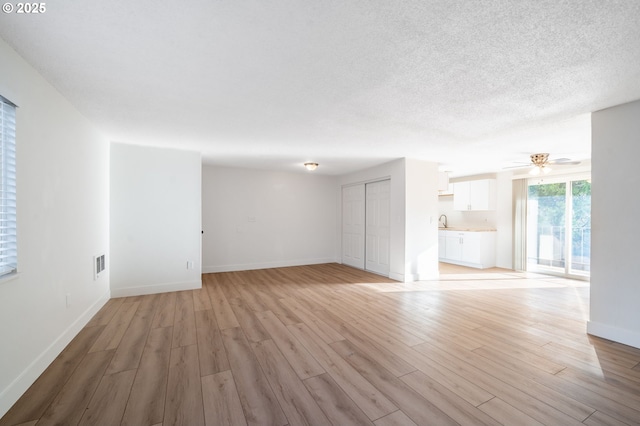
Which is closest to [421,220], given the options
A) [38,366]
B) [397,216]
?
[397,216]

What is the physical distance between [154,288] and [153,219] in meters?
1.12

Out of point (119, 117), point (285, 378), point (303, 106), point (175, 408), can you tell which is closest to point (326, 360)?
point (285, 378)

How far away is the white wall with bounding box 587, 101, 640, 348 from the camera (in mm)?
2602

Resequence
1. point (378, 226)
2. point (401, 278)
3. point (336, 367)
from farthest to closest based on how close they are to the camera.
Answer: point (378, 226)
point (401, 278)
point (336, 367)

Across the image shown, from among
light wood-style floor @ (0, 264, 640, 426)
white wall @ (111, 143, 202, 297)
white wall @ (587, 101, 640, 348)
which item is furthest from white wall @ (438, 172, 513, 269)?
white wall @ (111, 143, 202, 297)

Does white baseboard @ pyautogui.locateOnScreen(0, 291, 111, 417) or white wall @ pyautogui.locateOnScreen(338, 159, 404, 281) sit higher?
white wall @ pyautogui.locateOnScreen(338, 159, 404, 281)

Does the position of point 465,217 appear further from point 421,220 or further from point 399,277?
point 399,277

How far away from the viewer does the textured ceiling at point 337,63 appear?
1471 millimetres

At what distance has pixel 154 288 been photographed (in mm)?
4344

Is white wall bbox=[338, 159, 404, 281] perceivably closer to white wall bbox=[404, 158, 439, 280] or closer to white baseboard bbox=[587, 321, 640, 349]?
white wall bbox=[404, 158, 439, 280]

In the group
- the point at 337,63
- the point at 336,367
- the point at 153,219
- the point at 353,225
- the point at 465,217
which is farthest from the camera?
the point at 465,217

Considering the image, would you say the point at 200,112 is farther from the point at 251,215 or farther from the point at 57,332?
the point at 251,215

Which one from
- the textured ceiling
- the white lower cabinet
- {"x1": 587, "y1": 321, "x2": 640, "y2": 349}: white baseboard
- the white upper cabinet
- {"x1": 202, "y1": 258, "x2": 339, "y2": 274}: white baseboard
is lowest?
{"x1": 202, "y1": 258, "x2": 339, "y2": 274}: white baseboard

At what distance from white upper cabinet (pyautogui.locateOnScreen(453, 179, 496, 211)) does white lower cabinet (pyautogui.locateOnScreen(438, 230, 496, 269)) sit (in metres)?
0.73
